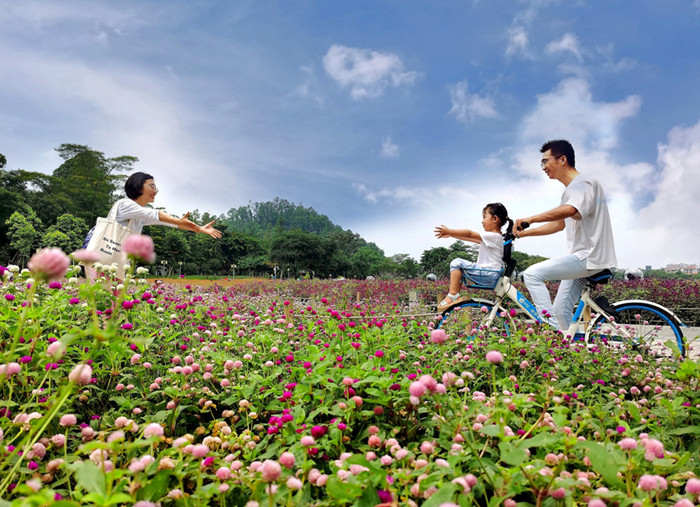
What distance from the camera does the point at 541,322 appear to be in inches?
152

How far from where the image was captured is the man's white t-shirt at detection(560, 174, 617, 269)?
3674mm

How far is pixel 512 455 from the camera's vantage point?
108 cm

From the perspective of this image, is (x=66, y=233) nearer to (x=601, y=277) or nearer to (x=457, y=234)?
(x=457, y=234)

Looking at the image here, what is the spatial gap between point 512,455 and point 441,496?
0.23m

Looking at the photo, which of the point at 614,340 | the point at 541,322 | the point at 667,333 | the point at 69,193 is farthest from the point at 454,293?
the point at 69,193

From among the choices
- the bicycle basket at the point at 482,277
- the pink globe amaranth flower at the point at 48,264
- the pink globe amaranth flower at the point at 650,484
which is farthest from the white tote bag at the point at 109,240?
the pink globe amaranth flower at the point at 650,484

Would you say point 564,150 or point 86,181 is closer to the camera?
point 564,150

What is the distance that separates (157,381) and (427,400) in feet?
4.76

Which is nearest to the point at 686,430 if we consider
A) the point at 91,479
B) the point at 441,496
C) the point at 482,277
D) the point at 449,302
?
the point at 441,496

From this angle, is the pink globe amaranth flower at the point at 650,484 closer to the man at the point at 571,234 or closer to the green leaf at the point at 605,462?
Result: the green leaf at the point at 605,462

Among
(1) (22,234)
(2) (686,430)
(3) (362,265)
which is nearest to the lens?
(2) (686,430)

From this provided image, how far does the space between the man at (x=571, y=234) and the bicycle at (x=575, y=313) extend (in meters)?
0.13

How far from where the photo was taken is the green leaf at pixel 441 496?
0.99m

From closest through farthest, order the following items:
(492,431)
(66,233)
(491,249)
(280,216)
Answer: (492,431) < (491,249) < (66,233) < (280,216)
